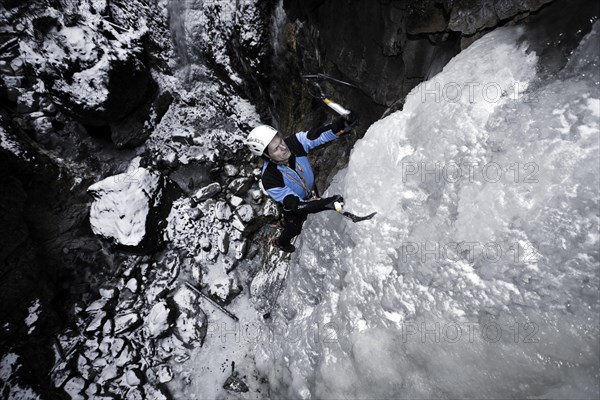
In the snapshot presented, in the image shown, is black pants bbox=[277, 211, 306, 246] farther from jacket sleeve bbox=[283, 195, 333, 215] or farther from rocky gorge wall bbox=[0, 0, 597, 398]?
rocky gorge wall bbox=[0, 0, 597, 398]

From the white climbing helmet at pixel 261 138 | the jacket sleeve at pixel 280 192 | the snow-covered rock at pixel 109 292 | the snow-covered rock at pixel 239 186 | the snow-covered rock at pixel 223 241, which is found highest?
the white climbing helmet at pixel 261 138

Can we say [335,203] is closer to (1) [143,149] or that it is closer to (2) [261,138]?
(2) [261,138]

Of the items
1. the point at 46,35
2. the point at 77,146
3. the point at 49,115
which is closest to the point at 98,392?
the point at 77,146

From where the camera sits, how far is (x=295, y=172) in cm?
361

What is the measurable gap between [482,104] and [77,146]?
5875 mm

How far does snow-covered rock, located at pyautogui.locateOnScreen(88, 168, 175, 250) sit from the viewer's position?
4.83 m

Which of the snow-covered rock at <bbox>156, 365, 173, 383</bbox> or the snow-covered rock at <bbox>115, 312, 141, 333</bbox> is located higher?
the snow-covered rock at <bbox>115, 312, 141, 333</bbox>

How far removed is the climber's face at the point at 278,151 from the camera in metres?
3.42

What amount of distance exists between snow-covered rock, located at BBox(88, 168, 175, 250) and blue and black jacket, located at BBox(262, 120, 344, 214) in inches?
95.5

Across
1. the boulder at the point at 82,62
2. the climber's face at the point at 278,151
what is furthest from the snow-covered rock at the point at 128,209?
the climber's face at the point at 278,151

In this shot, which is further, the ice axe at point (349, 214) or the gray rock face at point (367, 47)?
the ice axe at point (349, 214)

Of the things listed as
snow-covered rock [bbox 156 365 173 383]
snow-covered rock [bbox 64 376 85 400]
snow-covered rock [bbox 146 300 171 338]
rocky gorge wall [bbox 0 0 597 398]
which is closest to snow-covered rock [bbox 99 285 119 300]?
rocky gorge wall [bbox 0 0 597 398]

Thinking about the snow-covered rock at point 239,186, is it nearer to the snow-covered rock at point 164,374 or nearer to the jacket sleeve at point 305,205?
the jacket sleeve at point 305,205

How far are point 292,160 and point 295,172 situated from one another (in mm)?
142
